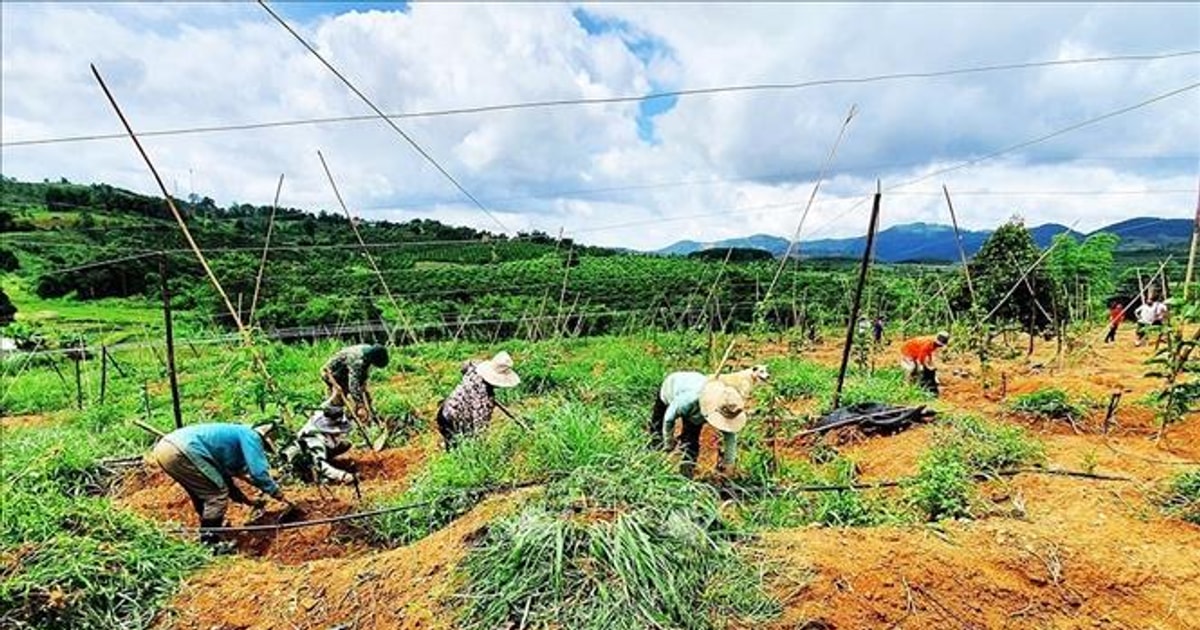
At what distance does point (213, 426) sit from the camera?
176 inches

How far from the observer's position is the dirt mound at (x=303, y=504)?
4480 mm

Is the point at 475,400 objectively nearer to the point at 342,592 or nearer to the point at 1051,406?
the point at 342,592

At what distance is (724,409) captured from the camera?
430 cm

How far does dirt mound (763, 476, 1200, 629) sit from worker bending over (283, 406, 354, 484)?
3.49 metres

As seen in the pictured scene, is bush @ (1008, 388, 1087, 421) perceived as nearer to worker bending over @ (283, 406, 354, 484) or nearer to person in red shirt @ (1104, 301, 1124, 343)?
worker bending over @ (283, 406, 354, 484)

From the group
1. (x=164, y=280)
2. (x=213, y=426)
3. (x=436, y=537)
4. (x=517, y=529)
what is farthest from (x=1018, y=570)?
(x=164, y=280)

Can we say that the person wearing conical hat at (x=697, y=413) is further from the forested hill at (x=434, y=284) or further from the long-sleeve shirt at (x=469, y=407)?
the forested hill at (x=434, y=284)

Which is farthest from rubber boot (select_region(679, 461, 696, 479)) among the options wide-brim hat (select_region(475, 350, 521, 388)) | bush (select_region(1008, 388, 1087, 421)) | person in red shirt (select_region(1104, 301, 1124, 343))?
person in red shirt (select_region(1104, 301, 1124, 343))

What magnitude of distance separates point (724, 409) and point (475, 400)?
6.57 feet

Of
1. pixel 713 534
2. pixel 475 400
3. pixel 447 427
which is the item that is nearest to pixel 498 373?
pixel 475 400

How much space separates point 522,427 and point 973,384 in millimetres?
6465

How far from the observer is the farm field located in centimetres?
302

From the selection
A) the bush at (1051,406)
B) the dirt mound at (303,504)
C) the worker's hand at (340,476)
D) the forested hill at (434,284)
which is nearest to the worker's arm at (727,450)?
the dirt mound at (303,504)

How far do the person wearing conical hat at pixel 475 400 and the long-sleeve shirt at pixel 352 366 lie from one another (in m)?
1.21
